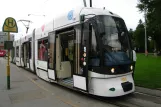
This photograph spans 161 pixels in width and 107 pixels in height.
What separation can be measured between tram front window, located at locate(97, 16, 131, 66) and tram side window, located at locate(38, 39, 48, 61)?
5.07m

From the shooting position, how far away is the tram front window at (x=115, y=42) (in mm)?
7137

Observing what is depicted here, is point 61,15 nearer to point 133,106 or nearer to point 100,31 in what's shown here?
point 100,31

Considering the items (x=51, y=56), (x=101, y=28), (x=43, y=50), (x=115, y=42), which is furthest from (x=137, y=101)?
(x=43, y=50)

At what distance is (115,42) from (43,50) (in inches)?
238

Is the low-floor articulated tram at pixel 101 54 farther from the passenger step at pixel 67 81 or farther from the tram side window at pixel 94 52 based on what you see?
the passenger step at pixel 67 81

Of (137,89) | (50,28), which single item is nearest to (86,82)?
(137,89)

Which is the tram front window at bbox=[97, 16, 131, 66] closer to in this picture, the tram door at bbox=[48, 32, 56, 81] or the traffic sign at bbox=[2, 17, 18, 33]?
the tram door at bbox=[48, 32, 56, 81]

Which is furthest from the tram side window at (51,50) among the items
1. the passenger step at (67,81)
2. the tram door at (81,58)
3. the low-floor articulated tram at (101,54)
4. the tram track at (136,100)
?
the tram track at (136,100)

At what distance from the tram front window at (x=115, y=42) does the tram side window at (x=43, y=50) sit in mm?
5065

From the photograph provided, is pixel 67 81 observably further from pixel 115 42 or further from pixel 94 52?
pixel 115 42

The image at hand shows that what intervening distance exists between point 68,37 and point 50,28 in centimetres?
116

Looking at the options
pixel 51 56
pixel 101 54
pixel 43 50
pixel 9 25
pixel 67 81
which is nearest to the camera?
pixel 101 54

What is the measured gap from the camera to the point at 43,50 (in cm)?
1246

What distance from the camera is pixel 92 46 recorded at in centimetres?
728
